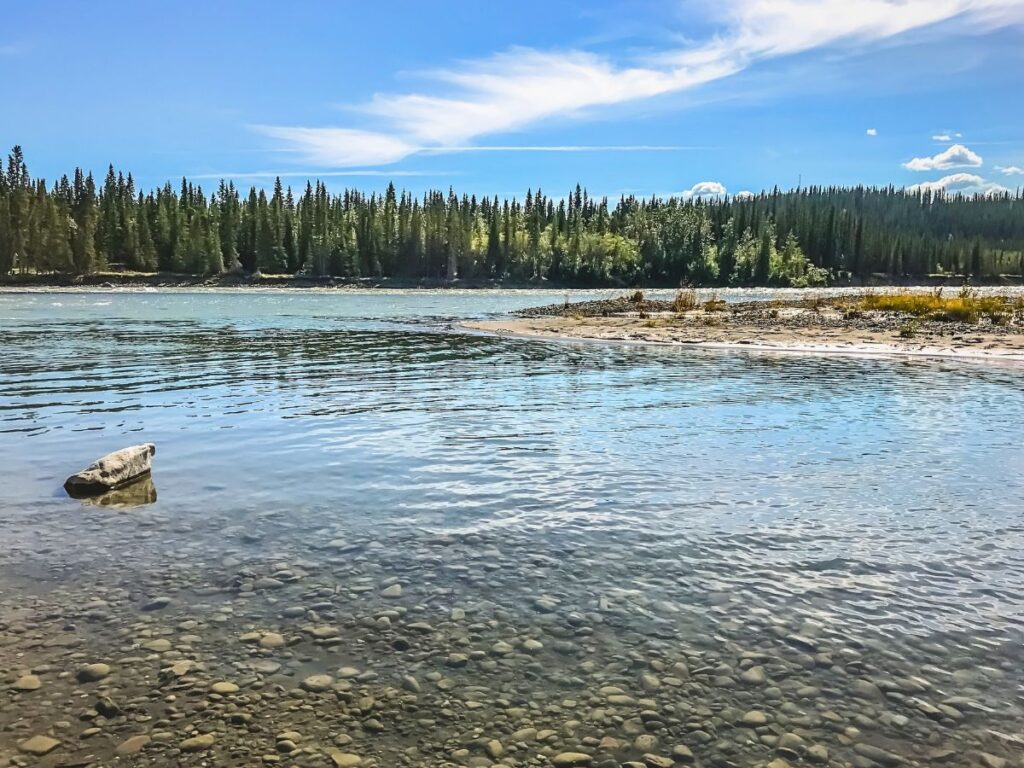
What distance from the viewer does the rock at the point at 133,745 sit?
4.15 metres

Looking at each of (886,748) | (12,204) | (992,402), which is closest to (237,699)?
(886,748)

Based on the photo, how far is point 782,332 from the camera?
3700 cm

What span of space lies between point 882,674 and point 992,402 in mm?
14540

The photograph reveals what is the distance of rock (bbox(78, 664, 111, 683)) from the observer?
16.0 feet

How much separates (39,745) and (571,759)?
3025mm

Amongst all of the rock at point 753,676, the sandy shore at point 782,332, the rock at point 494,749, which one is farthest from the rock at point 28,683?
→ the sandy shore at point 782,332

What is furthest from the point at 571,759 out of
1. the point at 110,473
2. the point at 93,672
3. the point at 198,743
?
the point at 110,473

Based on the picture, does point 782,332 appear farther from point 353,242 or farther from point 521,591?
point 353,242

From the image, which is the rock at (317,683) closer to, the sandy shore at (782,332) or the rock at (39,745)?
the rock at (39,745)

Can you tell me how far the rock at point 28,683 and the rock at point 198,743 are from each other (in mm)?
1304

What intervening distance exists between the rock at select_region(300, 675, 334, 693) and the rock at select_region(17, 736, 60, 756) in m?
1.40

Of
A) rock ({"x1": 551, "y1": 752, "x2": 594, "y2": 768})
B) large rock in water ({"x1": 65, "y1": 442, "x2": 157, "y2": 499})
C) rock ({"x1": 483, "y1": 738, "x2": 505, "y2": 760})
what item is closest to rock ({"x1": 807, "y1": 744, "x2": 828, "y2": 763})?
rock ({"x1": 551, "y1": 752, "x2": 594, "y2": 768})

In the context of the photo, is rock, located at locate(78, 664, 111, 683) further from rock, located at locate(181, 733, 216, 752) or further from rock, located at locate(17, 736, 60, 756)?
rock, located at locate(181, 733, 216, 752)

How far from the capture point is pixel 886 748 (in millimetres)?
4242
